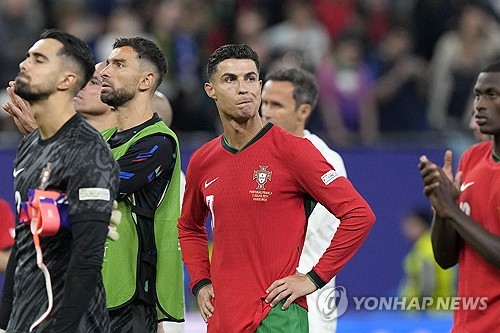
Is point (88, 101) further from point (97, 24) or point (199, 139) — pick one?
point (97, 24)

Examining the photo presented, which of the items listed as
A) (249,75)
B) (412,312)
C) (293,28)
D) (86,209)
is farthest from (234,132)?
(293,28)

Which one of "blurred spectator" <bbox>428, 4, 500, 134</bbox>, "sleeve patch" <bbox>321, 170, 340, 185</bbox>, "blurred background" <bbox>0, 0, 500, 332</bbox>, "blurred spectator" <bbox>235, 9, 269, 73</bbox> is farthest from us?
"blurred spectator" <bbox>235, 9, 269, 73</bbox>

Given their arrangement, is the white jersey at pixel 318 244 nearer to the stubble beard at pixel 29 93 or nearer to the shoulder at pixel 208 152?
the shoulder at pixel 208 152

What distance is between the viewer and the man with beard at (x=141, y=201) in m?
6.46

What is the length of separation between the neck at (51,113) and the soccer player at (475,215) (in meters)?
1.99

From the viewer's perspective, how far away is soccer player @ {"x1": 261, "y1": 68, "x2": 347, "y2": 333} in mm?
7703

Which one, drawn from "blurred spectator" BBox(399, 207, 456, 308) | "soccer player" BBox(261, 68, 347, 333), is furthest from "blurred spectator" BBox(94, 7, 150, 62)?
"soccer player" BBox(261, 68, 347, 333)

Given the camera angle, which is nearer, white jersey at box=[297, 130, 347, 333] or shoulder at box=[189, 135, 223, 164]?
shoulder at box=[189, 135, 223, 164]

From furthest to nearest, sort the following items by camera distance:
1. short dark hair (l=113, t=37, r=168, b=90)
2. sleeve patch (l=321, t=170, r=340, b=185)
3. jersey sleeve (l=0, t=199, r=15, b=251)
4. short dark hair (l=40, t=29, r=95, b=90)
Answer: jersey sleeve (l=0, t=199, r=15, b=251) → short dark hair (l=113, t=37, r=168, b=90) → sleeve patch (l=321, t=170, r=340, b=185) → short dark hair (l=40, t=29, r=95, b=90)

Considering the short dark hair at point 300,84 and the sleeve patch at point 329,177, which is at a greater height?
the short dark hair at point 300,84

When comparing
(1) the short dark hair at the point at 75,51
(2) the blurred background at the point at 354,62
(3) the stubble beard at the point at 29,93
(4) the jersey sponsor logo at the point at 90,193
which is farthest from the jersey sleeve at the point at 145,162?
(2) the blurred background at the point at 354,62

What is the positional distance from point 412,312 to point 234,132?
549 centimetres

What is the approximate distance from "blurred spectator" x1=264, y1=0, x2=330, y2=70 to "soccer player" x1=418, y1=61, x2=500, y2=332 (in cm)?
711

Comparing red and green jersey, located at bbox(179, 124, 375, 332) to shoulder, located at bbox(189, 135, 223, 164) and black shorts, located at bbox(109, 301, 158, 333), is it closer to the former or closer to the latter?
shoulder, located at bbox(189, 135, 223, 164)
